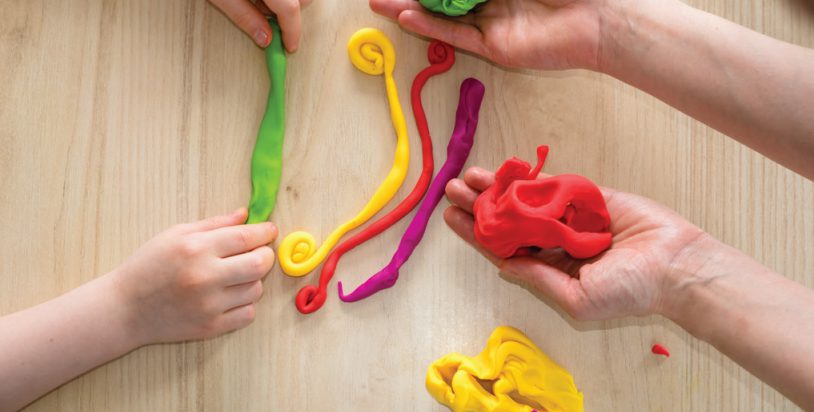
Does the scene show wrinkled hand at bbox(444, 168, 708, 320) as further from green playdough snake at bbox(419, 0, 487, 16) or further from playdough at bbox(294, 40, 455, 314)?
green playdough snake at bbox(419, 0, 487, 16)

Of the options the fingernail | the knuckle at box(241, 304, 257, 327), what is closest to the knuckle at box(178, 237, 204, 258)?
the knuckle at box(241, 304, 257, 327)

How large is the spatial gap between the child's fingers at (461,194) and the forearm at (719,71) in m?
0.25

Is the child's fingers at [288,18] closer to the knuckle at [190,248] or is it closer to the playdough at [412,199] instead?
the playdough at [412,199]

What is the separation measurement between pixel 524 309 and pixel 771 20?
58 centimetres

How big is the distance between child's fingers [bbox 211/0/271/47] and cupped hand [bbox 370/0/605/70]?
0.15 m

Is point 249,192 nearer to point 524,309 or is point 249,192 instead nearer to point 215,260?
point 215,260

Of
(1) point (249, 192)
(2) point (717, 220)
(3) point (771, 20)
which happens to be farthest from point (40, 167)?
(3) point (771, 20)

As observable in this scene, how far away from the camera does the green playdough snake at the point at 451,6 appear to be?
83 centimetres

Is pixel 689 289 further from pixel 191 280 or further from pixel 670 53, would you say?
pixel 191 280

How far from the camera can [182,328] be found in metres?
0.83

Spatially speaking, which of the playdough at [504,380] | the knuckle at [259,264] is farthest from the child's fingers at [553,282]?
the knuckle at [259,264]

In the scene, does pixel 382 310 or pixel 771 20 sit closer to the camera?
pixel 382 310

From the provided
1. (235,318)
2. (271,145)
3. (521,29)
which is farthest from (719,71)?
(235,318)

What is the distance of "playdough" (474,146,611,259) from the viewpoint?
0.75 meters
